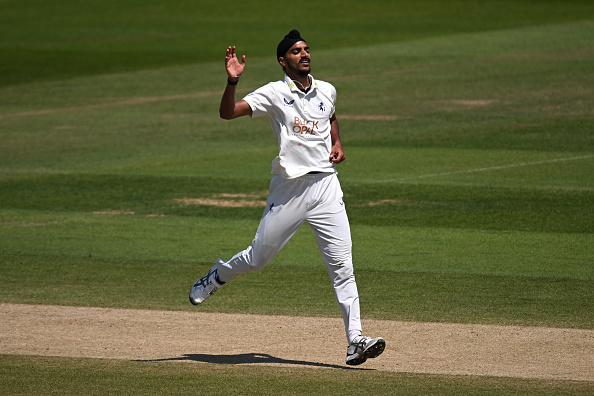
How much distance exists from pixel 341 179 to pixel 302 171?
8488mm

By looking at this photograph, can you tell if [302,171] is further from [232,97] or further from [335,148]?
[232,97]

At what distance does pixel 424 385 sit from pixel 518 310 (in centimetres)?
242

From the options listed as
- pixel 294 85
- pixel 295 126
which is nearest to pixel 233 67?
pixel 294 85

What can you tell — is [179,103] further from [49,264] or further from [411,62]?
[49,264]

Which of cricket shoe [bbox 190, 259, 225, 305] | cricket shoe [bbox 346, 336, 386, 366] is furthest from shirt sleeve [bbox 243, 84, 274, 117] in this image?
cricket shoe [bbox 346, 336, 386, 366]

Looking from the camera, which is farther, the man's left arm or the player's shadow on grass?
the man's left arm

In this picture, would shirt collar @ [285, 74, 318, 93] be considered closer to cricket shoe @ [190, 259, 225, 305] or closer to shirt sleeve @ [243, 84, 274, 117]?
shirt sleeve @ [243, 84, 274, 117]

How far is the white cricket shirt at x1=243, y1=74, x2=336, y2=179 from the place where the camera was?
7.33 meters

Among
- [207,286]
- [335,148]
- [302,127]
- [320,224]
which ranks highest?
[302,127]

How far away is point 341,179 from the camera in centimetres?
1577

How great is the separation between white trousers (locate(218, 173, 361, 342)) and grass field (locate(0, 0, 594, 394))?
0.67 meters

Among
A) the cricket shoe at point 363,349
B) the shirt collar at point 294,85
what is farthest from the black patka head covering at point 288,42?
the cricket shoe at point 363,349

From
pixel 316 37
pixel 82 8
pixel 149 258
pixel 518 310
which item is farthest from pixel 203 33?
pixel 518 310

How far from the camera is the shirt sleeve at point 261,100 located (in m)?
7.34
